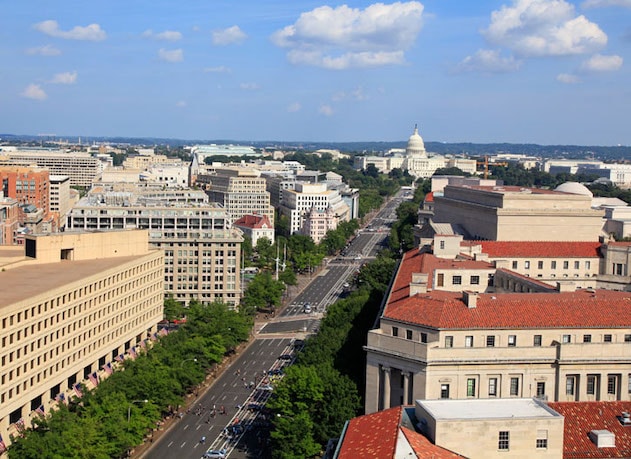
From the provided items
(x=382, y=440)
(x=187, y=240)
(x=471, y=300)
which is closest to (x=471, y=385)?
(x=471, y=300)

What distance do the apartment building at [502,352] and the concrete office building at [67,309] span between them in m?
33.0

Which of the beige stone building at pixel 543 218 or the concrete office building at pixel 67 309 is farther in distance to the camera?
the beige stone building at pixel 543 218

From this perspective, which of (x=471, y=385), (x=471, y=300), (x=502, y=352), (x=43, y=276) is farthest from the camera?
(x=43, y=276)

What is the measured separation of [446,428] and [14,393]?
46999 millimetres

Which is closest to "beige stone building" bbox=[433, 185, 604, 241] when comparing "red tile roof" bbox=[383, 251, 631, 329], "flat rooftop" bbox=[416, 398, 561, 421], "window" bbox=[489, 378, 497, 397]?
"red tile roof" bbox=[383, 251, 631, 329]

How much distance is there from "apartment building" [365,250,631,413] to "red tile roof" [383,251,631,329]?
88mm

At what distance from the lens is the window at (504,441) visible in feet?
178

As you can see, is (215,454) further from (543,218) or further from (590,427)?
(543,218)

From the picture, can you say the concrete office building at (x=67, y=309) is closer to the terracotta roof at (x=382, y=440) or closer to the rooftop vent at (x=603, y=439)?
the terracotta roof at (x=382, y=440)

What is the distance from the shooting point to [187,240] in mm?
145750

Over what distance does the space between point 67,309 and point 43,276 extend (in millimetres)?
7370

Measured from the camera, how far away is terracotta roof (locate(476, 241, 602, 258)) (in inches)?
4956

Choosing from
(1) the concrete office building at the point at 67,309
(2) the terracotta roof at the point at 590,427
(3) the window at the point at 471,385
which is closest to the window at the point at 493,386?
(3) the window at the point at 471,385

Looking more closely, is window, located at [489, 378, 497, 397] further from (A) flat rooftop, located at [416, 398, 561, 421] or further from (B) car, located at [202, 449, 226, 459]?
(B) car, located at [202, 449, 226, 459]
